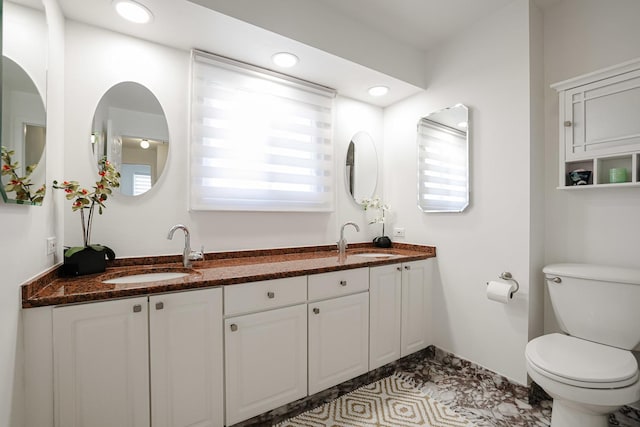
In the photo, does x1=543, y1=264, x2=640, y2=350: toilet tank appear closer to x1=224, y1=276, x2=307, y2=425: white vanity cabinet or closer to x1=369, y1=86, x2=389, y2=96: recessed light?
x1=224, y1=276, x2=307, y2=425: white vanity cabinet

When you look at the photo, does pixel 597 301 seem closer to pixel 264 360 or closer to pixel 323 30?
pixel 264 360

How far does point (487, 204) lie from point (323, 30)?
5.45 ft

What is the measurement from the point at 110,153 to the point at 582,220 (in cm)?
295

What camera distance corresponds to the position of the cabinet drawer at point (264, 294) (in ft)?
4.83

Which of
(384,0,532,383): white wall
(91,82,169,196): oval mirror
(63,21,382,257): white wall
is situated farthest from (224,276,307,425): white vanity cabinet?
(384,0,532,383): white wall

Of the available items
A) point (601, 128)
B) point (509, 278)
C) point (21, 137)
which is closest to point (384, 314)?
point (509, 278)

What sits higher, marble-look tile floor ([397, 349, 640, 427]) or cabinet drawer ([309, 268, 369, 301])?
cabinet drawer ([309, 268, 369, 301])

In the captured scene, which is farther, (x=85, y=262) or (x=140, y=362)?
(x=85, y=262)

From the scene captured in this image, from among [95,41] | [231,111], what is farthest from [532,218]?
[95,41]

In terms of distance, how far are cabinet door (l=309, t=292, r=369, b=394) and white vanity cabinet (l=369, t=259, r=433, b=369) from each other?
0.30ft

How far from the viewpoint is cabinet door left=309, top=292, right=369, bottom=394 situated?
174cm

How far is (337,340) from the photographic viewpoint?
1.83 meters

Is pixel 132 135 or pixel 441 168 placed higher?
pixel 132 135

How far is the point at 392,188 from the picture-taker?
9.27ft
